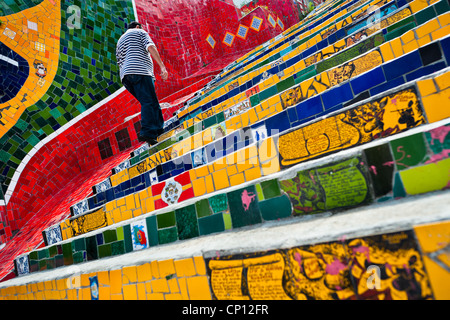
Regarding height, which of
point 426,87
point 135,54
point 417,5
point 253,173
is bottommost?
point 253,173

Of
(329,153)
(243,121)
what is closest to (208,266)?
(329,153)

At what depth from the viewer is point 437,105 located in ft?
3.02

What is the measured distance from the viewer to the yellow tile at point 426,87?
3.05 ft

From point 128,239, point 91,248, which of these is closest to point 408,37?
point 128,239

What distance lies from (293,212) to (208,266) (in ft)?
1.33

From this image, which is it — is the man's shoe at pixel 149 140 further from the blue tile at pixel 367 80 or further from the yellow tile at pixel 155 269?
the blue tile at pixel 367 80

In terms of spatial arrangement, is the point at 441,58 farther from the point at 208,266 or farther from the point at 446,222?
the point at 208,266

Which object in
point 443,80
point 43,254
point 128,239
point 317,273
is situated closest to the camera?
point 317,273

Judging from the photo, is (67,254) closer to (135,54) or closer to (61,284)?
(61,284)

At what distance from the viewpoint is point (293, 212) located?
112cm

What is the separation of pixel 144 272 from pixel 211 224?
380 mm

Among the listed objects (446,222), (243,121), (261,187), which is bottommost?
(446,222)

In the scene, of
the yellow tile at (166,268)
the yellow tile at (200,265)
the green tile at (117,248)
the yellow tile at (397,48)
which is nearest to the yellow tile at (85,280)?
the green tile at (117,248)

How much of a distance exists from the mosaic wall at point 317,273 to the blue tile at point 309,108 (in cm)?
80
